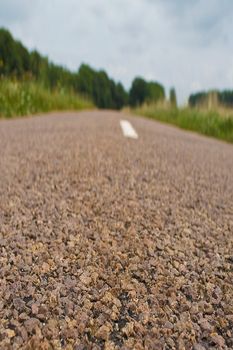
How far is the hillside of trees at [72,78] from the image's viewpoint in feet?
44.2

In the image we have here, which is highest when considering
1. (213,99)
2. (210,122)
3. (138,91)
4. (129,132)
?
(138,91)

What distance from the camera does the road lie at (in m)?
0.92

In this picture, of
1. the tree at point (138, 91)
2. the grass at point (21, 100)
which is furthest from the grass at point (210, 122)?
the tree at point (138, 91)

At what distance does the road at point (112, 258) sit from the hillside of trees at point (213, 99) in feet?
24.3

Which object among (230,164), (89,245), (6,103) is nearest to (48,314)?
(89,245)

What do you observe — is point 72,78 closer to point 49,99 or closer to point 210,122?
point 49,99

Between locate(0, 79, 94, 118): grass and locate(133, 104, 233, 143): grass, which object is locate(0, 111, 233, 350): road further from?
locate(0, 79, 94, 118): grass

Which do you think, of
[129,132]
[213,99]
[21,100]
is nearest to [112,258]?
[129,132]

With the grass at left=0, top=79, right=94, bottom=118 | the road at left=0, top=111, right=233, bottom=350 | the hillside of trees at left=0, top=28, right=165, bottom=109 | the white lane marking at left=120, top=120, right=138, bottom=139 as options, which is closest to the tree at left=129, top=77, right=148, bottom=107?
the hillside of trees at left=0, top=28, right=165, bottom=109

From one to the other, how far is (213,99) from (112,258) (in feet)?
29.1

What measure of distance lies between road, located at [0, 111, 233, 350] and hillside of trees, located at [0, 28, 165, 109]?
8.78 meters

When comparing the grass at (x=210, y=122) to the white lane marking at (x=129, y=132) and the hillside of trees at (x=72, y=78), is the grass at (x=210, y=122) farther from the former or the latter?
the hillside of trees at (x=72, y=78)

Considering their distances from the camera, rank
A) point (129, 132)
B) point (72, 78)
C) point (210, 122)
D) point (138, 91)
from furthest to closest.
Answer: point (138, 91) < point (72, 78) < point (210, 122) < point (129, 132)

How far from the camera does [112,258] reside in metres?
1.21
